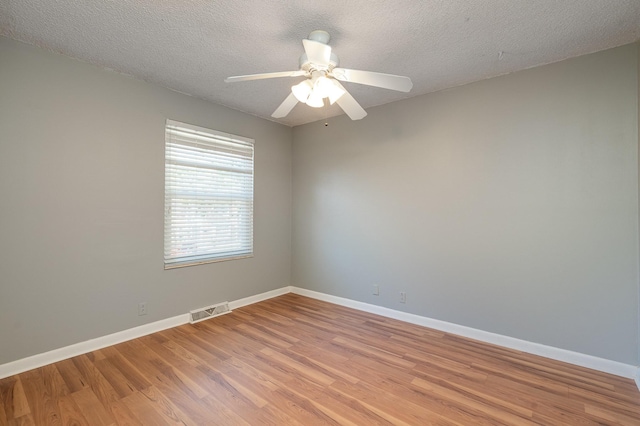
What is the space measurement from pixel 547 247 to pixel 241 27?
317cm

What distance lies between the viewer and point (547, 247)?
8.39ft

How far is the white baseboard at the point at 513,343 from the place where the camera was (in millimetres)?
2268

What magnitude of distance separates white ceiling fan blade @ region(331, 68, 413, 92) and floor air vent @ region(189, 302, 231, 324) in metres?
2.98

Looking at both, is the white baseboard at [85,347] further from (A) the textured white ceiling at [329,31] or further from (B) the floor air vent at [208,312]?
(A) the textured white ceiling at [329,31]

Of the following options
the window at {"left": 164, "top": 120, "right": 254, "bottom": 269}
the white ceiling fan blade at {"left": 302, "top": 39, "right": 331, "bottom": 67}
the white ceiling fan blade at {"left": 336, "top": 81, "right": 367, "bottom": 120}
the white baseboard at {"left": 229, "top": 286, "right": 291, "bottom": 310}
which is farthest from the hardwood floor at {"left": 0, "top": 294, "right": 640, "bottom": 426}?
the white ceiling fan blade at {"left": 302, "top": 39, "right": 331, "bottom": 67}

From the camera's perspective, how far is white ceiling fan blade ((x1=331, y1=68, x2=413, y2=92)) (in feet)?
6.26

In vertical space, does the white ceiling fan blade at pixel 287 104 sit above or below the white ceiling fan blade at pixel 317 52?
below

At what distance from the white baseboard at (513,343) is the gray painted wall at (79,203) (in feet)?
7.43

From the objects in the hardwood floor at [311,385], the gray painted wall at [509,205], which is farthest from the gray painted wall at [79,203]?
the gray painted wall at [509,205]

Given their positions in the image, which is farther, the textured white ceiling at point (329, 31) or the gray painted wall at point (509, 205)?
the gray painted wall at point (509, 205)

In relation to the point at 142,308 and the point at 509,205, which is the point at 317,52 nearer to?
the point at 509,205

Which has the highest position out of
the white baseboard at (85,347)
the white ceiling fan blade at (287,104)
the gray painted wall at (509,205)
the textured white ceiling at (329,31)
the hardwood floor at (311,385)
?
the textured white ceiling at (329,31)

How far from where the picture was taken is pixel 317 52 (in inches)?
68.2

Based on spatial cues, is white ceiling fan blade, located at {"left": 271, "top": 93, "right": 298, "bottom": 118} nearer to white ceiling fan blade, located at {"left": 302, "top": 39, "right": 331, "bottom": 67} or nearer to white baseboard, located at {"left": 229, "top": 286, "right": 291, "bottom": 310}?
white ceiling fan blade, located at {"left": 302, "top": 39, "right": 331, "bottom": 67}
